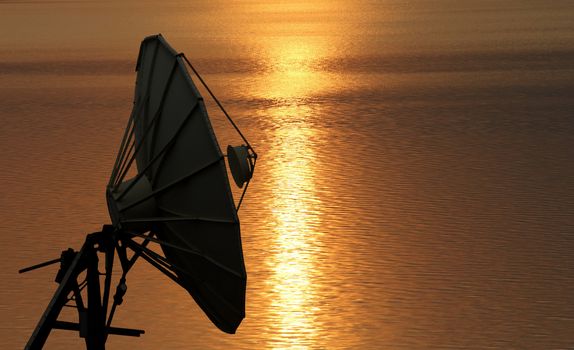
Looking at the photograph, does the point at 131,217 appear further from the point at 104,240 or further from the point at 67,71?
the point at 67,71

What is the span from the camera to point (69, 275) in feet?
79.8

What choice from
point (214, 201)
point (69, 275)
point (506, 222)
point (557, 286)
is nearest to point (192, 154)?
point (214, 201)

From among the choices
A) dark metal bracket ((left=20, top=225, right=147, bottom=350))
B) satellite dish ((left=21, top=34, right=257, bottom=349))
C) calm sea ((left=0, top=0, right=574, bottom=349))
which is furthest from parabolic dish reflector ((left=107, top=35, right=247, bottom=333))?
calm sea ((left=0, top=0, right=574, bottom=349))

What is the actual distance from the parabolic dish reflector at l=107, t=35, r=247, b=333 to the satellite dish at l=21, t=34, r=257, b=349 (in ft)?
0.07

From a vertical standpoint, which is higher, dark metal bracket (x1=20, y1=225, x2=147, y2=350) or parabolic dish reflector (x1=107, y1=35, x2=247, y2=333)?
parabolic dish reflector (x1=107, y1=35, x2=247, y2=333)

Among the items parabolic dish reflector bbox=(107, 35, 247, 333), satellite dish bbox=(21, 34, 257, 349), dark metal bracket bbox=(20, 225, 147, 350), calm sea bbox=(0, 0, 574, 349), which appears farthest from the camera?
calm sea bbox=(0, 0, 574, 349)

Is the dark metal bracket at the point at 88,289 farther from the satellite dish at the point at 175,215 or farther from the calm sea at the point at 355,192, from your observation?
the calm sea at the point at 355,192

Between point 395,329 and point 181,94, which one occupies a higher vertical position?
point 181,94

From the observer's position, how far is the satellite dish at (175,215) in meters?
24.8

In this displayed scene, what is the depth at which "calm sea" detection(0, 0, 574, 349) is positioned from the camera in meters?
42.1

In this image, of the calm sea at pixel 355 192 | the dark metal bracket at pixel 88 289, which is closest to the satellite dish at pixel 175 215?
the dark metal bracket at pixel 88 289

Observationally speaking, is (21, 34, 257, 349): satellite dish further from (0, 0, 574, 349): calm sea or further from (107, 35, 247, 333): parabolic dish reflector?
(0, 0, 574, 349): calm sea

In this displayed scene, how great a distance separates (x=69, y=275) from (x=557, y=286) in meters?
25.8

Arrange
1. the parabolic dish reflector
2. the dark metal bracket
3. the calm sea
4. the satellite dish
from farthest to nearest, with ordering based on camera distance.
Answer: the calm sea
the parabolic dish reflector
the satellite dish
the dark metal bracket
